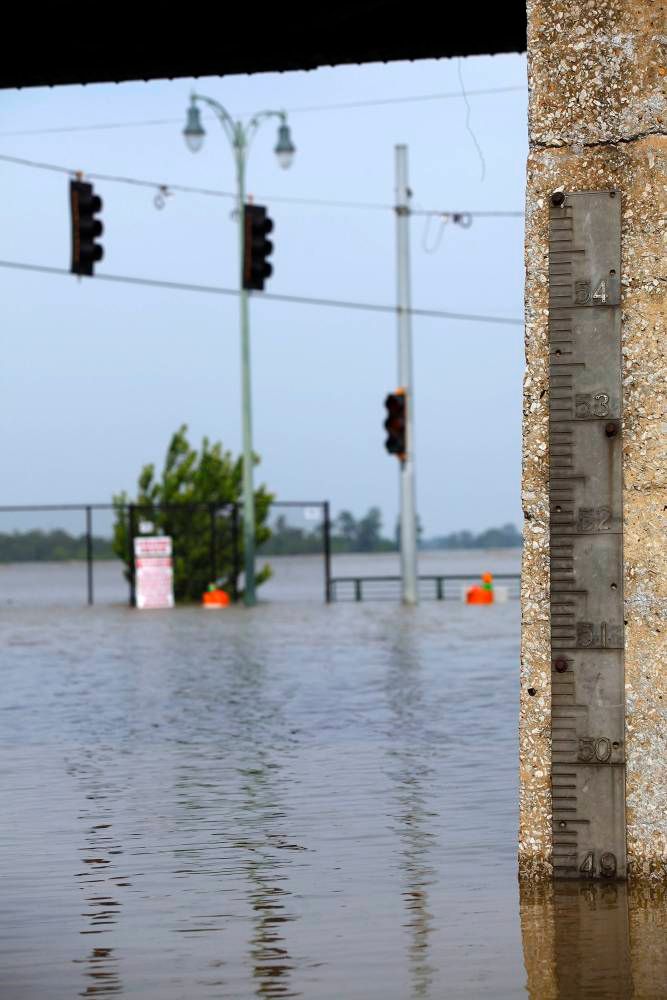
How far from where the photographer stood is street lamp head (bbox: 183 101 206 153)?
38.5 m

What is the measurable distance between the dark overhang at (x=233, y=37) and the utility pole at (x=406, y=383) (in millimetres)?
22743

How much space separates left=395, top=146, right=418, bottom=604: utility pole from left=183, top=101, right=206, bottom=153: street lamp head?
442 cm

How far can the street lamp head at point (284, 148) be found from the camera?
131 feet

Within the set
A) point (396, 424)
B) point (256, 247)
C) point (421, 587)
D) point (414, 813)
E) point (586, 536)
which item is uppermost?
point (256, 247)

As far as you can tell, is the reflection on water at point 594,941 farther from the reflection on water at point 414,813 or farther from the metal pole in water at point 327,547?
the metal pole in water at point 327,547

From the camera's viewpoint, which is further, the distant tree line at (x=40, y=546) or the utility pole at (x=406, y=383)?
the distant tree line at (x=40, y=546)

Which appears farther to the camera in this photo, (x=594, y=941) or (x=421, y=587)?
(x=421, y=587)

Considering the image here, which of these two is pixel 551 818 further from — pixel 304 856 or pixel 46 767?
pixel 46 767

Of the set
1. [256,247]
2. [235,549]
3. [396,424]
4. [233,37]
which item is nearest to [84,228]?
[256,247]

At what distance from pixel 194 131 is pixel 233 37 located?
74.5 ft

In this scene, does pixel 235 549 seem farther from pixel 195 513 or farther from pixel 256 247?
pixel 256 247

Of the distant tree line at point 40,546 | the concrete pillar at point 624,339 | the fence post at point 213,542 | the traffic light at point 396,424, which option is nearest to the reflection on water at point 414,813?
the concrete pillar at point 624,339

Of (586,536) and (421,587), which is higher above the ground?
(586,536)

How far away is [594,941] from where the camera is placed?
641cm
